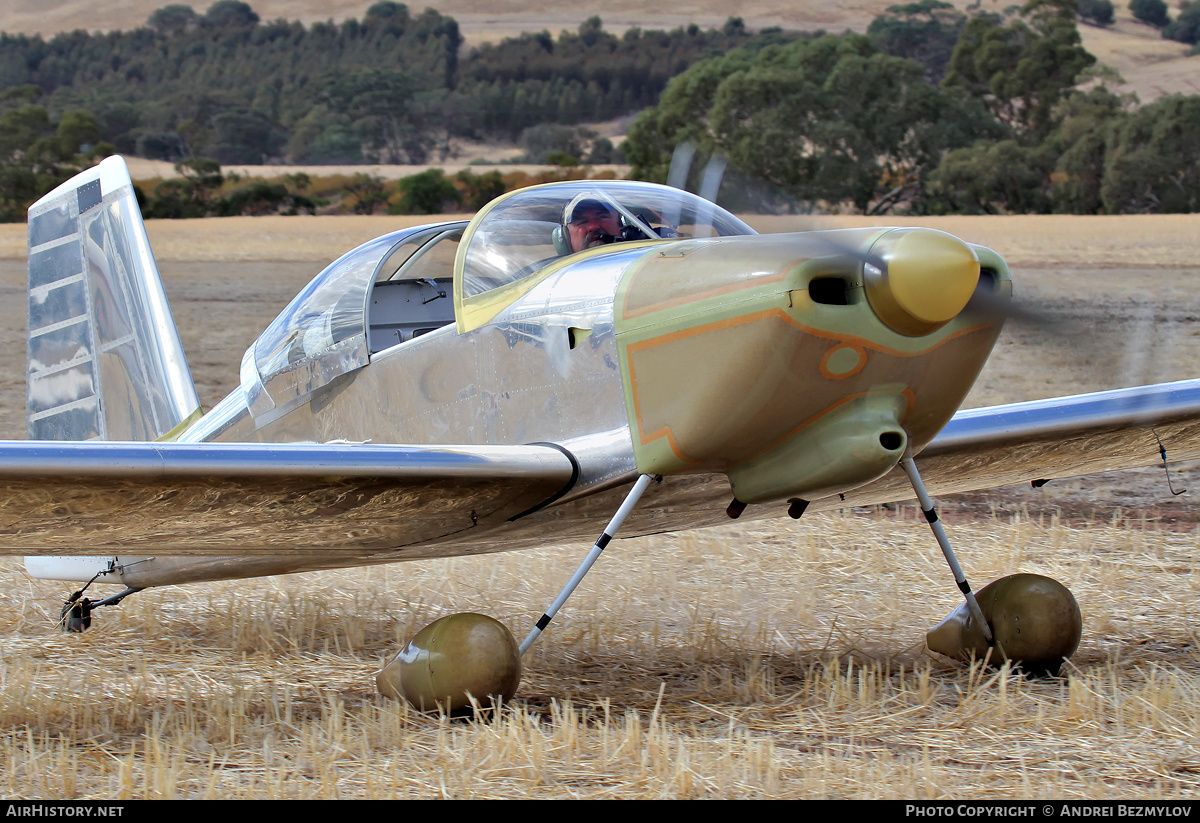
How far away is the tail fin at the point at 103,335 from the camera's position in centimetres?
763

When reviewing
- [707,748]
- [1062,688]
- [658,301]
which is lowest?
A: [1062,688]

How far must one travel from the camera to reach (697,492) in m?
5.31

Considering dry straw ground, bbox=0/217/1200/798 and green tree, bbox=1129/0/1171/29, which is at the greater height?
dry straw ground, bbox=0/217/1200/798

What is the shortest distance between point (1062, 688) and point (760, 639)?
1570mm

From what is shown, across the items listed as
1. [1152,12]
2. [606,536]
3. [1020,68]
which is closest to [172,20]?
[1020,68]

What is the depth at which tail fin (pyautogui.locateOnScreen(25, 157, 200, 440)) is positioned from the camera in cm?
763

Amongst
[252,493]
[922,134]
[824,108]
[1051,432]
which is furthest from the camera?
[922,134]

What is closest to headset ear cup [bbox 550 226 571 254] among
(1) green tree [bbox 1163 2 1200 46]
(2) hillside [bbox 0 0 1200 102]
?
(2) hillside [bbox 0 0 1200 102]

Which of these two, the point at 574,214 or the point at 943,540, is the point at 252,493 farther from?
the point at 943,540

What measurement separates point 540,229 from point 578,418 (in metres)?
0.92

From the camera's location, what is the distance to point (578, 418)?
518 centimetres

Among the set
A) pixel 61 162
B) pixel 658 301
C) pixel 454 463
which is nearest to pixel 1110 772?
pixel 658 301

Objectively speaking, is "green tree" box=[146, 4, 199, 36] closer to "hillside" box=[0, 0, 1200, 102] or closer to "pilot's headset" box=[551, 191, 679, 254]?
"hillside" box=[0, 0, 1200, 102]

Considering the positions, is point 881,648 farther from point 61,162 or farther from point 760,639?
point 61,162
